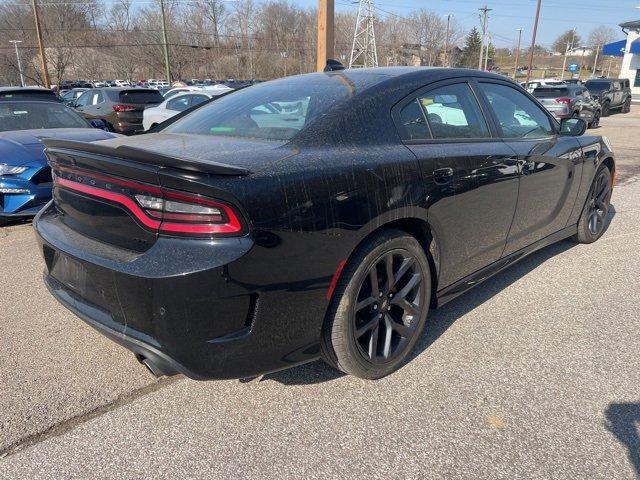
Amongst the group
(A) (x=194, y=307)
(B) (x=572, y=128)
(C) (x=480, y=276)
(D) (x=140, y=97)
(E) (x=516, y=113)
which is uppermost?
(E) (x=516, y=113)

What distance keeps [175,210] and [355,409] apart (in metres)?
1.27

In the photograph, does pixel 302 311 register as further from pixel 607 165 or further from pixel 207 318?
pixel 607 165

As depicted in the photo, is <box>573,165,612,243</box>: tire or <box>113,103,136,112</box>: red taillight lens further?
<box>113,103,136,112</box>: red taillight lens

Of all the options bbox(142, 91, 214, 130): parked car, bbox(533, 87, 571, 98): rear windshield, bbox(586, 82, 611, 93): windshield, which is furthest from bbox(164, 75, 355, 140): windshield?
bbox(586, 82, 611, 93): windshield

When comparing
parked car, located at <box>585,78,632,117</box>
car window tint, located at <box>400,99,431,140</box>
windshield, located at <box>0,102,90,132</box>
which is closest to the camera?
car window tint, located at <box>400,99,431,140</box>

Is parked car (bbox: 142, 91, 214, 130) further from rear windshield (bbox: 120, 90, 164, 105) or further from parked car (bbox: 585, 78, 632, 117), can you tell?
parked car (bbox: 585, 78, 632, 117)

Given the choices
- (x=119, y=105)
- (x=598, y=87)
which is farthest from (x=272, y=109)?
(x=598, y=87)

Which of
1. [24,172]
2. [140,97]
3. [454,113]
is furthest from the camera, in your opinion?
[140,97]

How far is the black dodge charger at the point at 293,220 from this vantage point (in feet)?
6.11

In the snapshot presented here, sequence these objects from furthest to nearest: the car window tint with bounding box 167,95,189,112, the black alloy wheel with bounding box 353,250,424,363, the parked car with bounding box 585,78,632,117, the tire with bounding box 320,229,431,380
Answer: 1. the parked car with bounding box 585,78,632,117
2. the car window tint with bounding box 167,95,189,112
3. the black alloy wheel with bounding box 353,250,424,363
4. the tire with bounding box 320,229,431,380

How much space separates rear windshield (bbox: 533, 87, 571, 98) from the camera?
17328 millimetres

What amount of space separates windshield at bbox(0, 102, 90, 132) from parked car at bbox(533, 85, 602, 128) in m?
14.6

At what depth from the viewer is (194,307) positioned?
72.4 inches

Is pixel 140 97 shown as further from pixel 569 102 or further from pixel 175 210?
pixel 569 102
